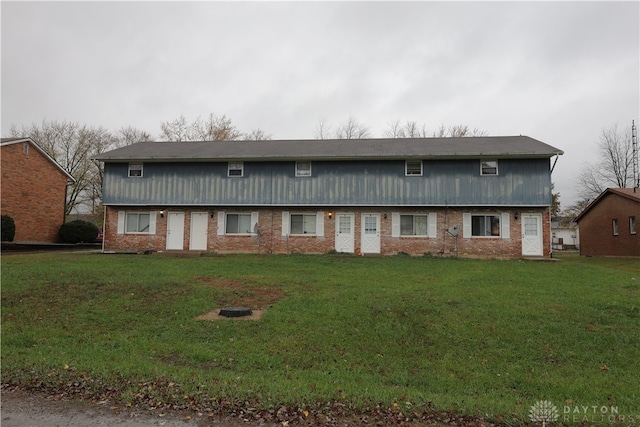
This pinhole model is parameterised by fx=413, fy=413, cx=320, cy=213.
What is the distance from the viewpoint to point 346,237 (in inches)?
753

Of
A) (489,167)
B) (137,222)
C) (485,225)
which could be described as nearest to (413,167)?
(489,167)

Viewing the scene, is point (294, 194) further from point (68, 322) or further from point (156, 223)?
point (68, 322)

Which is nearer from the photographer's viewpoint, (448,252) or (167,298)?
(167,298)

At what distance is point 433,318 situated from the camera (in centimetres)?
704

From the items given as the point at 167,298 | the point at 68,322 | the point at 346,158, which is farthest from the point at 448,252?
the point at 68,322

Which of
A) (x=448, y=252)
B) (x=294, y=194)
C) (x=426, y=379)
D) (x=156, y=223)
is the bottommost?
(x=426, y=379)

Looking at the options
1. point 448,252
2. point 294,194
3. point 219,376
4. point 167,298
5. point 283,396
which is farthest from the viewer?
point 294,194

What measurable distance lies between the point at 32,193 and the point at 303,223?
17.3 m

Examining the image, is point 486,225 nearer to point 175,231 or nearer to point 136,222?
point 175,231

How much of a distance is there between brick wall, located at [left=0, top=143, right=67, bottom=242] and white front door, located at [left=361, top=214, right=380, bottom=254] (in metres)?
19.7

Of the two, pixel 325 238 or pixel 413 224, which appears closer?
pixel 413 224

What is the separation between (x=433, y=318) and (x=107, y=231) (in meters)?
18.4

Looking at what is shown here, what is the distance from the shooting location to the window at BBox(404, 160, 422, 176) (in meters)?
19.0

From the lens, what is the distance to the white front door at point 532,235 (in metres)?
18.0
